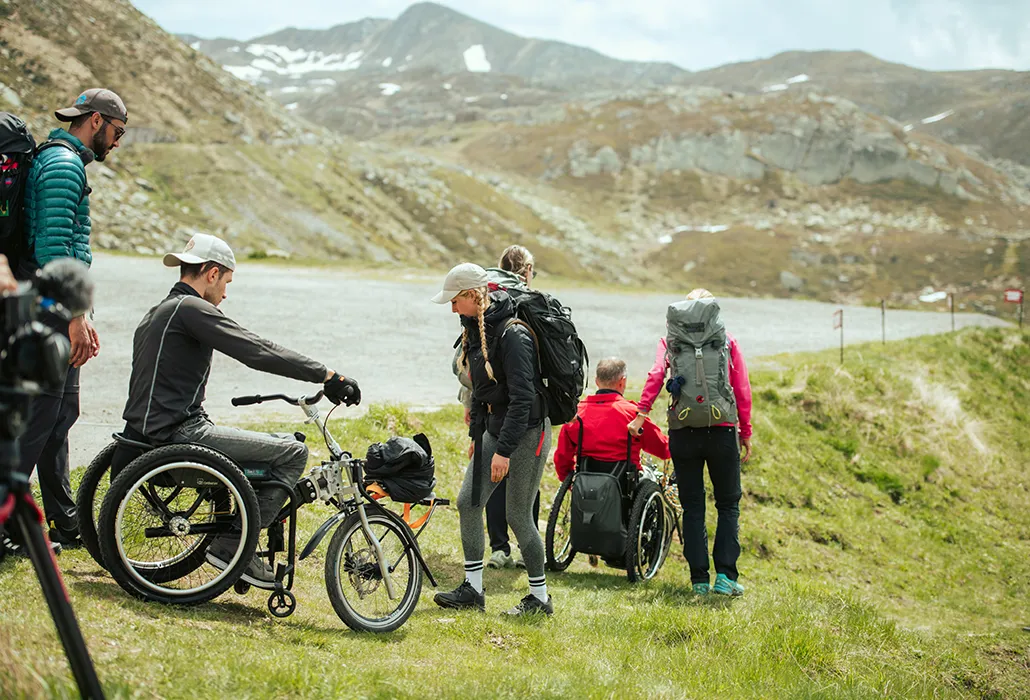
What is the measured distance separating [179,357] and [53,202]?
138 centimetres

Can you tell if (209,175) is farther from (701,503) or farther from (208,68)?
(701,503)

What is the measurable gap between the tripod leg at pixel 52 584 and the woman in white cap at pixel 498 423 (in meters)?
3.58

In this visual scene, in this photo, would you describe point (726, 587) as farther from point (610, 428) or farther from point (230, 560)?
point (230, 560)

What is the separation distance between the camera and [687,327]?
27.2 feet

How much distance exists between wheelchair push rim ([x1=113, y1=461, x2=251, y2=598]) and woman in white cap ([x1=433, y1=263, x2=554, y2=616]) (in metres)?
1.99

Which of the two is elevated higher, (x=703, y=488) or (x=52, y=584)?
(x=52, y=584)

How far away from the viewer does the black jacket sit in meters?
6.59

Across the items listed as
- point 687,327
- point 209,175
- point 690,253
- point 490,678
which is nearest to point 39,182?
point 490,678

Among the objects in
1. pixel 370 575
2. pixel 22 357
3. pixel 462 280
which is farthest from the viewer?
pixel 462 280

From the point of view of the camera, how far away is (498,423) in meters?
6.87

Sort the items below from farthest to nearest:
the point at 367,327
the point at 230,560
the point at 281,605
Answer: the point at 367,327, the point at 281,605, the point at 230,560

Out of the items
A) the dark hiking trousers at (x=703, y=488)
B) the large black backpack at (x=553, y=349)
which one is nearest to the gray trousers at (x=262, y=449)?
the large black backpack at (x=553, y=349)

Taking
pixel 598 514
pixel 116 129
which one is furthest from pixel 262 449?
pixel 598 514

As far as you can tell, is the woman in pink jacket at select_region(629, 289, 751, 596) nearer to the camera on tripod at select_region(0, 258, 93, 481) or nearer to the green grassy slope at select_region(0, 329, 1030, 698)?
the green grassy slope at select_region(0, 329, 1030, 698)
